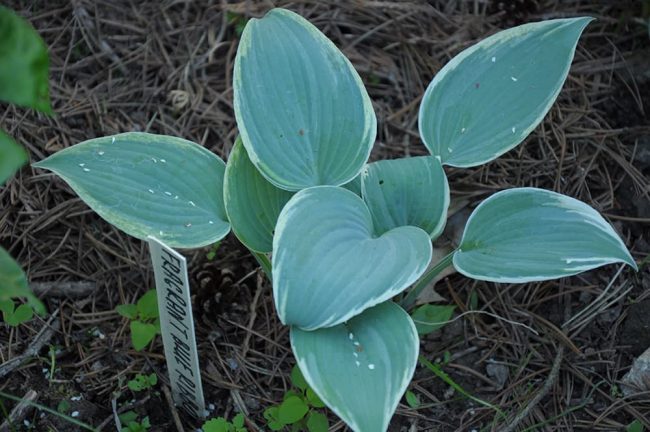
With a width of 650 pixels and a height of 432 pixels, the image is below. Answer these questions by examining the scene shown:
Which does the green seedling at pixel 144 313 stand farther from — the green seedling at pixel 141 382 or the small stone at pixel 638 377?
the small stone at pixel 638 377

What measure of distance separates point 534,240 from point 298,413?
46 centimetres

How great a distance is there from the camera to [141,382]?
1.24m

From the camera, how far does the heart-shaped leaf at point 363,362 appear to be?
0.95 m

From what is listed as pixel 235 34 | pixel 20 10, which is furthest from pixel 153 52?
pixel 20 10

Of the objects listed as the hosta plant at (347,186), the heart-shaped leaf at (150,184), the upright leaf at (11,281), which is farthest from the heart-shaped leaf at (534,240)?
the upright leaf at (11,281)

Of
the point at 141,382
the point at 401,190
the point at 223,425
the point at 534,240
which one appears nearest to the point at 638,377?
the point at 534,240

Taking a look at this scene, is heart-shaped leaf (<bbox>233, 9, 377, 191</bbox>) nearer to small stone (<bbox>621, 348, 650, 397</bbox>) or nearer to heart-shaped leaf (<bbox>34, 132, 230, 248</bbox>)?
heart-shaped leaf (<bbox>34, 132, 230, 248</bbox>)

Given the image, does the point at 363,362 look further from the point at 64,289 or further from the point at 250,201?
the point at 64,289

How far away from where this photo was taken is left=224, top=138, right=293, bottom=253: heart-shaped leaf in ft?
3.80

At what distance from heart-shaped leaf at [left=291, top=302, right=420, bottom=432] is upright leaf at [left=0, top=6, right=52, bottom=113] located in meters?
0.54

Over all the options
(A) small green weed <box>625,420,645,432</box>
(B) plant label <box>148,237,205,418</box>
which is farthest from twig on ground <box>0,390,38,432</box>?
(A) small green weed <box>625,420,645,432</box>

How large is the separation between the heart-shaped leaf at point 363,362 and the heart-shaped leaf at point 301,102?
0.82 ft

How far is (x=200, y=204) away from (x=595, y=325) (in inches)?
31.3

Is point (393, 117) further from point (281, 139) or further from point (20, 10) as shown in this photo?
point (20, 10)
